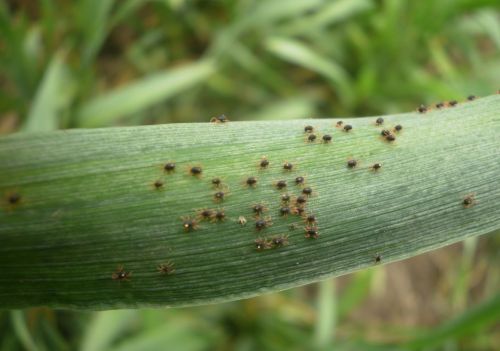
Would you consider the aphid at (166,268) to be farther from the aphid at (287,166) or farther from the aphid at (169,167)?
the aphid at (287,166)

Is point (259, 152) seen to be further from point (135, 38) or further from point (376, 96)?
point (135, 38)

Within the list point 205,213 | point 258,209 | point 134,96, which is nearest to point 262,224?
point 258,209

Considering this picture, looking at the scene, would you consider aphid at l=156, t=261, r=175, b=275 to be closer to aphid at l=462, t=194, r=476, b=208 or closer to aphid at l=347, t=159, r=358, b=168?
aphid at l=347, t=159, r=358, b=168

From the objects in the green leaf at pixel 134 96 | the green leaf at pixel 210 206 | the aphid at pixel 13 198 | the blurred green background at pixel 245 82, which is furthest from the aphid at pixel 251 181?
the green leaf at pixel 134 96

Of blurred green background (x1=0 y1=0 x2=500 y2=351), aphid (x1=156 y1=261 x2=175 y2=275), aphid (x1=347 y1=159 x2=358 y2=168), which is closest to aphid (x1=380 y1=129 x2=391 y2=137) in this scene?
aphid (x1=347 y1=159 x2=358 y2=168)

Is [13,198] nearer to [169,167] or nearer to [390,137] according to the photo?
[169,167]
